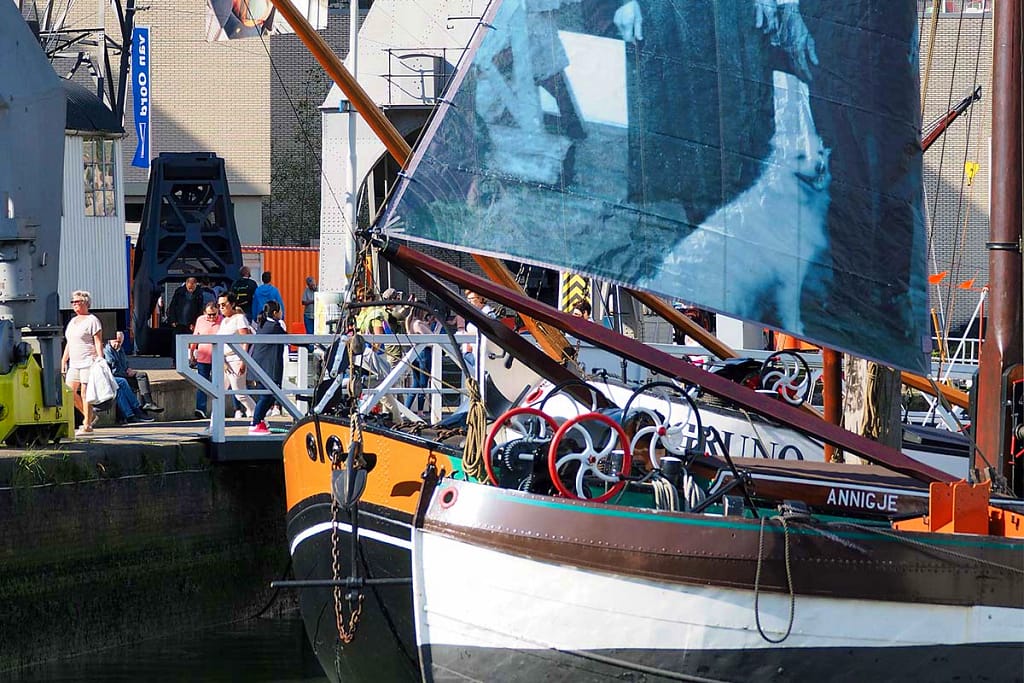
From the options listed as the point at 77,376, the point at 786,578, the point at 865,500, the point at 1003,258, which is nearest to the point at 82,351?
the point at 77,376

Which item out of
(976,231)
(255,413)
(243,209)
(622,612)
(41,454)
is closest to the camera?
(622,612)

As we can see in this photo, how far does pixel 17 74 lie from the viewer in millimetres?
14516

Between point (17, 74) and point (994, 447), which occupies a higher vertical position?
point (17, 74)

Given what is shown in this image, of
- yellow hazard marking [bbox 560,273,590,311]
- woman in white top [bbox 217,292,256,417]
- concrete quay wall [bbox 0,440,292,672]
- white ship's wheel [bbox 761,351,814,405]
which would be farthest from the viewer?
yellow hazard marking [bbox 560,273,590,311]

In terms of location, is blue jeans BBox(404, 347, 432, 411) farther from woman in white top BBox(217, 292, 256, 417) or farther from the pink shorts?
the pink shorts

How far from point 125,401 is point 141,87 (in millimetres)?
15697

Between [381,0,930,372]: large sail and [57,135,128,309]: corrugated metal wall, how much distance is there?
63.2 ft

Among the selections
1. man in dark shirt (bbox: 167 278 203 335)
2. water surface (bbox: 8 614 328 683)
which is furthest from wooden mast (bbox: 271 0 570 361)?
man in dark shirt (bbox: 167 278 203 335)

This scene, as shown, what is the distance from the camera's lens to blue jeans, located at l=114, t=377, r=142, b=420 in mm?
17984

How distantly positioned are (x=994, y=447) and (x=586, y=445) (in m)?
2.72

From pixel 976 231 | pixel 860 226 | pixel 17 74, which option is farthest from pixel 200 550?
pixel 976 231

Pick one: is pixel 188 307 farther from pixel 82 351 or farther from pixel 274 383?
pixel 274 383

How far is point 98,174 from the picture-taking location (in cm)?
2866

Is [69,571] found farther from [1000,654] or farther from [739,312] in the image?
[1000,654]
